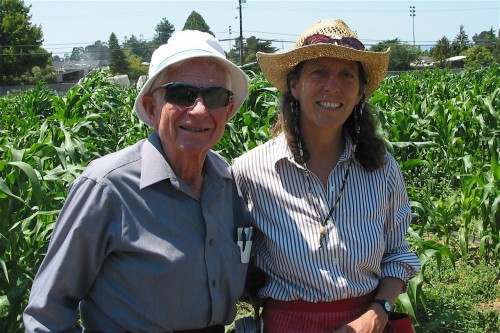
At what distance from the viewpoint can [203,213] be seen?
1.76m

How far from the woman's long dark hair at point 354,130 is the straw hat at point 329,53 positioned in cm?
4

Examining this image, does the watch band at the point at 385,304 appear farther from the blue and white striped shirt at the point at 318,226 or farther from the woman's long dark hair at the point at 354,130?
the woman's long dark hair at the point at 354,130

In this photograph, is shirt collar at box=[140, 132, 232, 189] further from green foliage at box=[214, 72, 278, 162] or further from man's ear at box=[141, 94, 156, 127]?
green foliage at box=[214, 72, 278, 162]

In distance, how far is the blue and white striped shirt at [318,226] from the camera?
1974 mm

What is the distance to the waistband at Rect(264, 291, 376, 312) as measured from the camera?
1990 millimetres

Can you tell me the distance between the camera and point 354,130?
2.21 metres

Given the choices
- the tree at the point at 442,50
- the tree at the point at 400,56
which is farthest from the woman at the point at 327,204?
the tree at the point at 442,50

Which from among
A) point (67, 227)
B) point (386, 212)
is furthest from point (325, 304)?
point (67, 227)

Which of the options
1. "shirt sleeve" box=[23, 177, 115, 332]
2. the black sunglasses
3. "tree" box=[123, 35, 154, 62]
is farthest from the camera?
"tree" box=[123, 35, 154, 62]

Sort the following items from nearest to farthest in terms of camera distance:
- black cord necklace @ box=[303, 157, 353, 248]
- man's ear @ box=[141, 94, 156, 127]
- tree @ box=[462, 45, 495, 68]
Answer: man's ear @ box=[141, 94, 156, 127] < black cord necklace @ box=[303, 157, 353, 248] < tree @ box=[462, 45, 495, 68]

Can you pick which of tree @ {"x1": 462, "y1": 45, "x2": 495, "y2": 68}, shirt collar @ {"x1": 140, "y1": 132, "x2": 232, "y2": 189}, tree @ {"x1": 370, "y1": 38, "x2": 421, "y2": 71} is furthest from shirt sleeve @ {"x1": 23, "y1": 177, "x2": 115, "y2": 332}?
tree @ {"x1": 370, "y1": 38, "x2": 421, "y2": 71}

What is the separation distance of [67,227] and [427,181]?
4.96 m

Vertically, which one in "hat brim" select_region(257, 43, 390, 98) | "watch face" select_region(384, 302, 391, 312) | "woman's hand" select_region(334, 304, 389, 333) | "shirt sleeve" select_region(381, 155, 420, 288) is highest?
"hat brim" select_region(257, 43, 390, 98)

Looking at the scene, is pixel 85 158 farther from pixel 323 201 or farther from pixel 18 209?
pixel 323 201
